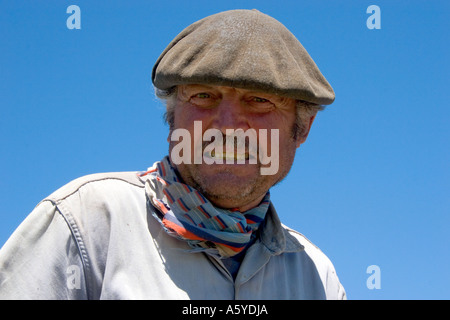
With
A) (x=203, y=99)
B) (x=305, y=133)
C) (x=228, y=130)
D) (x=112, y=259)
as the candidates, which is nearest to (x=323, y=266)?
(x=305, y=133)

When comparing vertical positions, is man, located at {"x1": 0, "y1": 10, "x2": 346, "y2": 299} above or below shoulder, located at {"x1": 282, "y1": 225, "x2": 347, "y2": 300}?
above

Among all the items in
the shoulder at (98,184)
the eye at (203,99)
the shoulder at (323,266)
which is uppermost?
the eye at (203,99)

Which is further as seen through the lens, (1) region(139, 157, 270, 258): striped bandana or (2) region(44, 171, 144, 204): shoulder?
(1) region(139, 157, 270, 258): striped bandana

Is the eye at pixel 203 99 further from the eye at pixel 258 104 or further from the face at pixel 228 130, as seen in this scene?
the eye at pixel 258 104

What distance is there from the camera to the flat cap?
314cm

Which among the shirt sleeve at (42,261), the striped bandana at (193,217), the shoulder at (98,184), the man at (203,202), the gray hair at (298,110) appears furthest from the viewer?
the gray hair at (298,110)

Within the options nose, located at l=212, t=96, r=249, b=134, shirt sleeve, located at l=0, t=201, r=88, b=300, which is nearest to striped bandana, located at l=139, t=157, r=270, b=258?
nose, located at l=212, t=96, r=249, b=134

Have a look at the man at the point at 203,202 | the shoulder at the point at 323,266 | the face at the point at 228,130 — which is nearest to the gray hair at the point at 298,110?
the man at the point at 203,202

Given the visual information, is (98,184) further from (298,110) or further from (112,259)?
(298,110)

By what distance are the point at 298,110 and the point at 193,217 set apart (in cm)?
89

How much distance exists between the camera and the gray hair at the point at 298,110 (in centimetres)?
353

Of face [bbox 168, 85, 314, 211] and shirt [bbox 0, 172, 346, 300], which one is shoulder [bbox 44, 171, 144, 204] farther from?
face [bbox 168, 85, 314, 211]

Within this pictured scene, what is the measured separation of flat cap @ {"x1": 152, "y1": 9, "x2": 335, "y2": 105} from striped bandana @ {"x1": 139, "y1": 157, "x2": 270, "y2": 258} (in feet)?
1.75

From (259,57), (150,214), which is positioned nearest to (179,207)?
(150,214)
